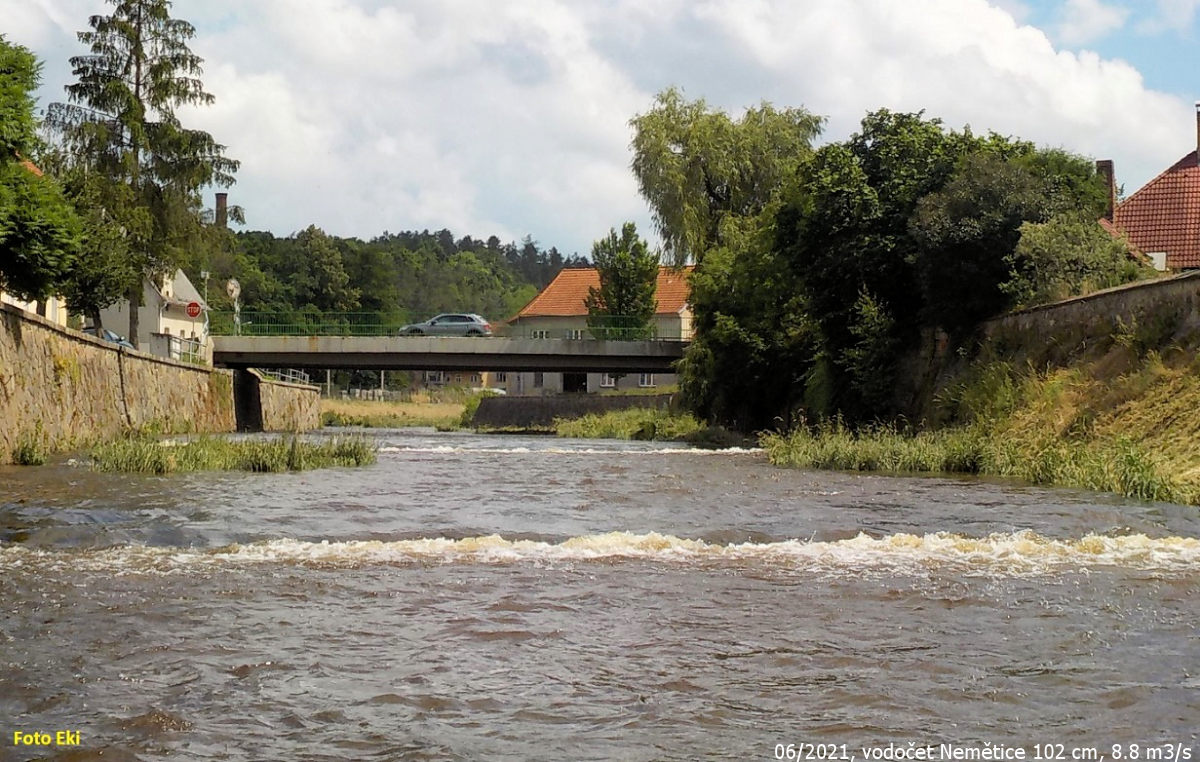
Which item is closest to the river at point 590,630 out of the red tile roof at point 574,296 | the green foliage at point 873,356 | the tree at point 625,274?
the green foliage at point 873,356

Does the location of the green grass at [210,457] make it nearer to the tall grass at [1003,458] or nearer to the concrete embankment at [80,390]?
the concrete embankment at [80,390]

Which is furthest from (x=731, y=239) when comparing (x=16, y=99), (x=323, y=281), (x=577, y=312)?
(x=323, y=281)

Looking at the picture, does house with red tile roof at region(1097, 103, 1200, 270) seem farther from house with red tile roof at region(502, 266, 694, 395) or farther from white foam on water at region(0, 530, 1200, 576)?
house with red tile roof at region(502, 266, 694, 395)

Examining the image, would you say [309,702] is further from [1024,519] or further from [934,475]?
[934,475]

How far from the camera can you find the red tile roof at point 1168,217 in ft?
145

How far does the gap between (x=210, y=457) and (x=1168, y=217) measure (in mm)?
35727

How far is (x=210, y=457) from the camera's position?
2245 cm

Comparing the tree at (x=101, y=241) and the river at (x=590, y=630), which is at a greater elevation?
the tree at (x=101, y=241)

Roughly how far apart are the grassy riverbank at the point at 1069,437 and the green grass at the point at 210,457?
966cm

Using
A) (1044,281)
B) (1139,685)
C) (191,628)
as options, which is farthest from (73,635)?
(1044,281)

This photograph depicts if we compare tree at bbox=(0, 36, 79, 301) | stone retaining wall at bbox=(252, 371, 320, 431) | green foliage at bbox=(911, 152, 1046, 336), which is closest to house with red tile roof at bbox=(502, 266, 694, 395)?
stone retaining wall at bbox=(252, 371, 320, 431)

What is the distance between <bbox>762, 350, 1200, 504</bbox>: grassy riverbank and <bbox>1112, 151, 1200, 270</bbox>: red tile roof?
17958 mm

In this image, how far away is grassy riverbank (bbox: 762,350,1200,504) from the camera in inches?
749

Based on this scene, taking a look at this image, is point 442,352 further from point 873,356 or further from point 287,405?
point 873,356
